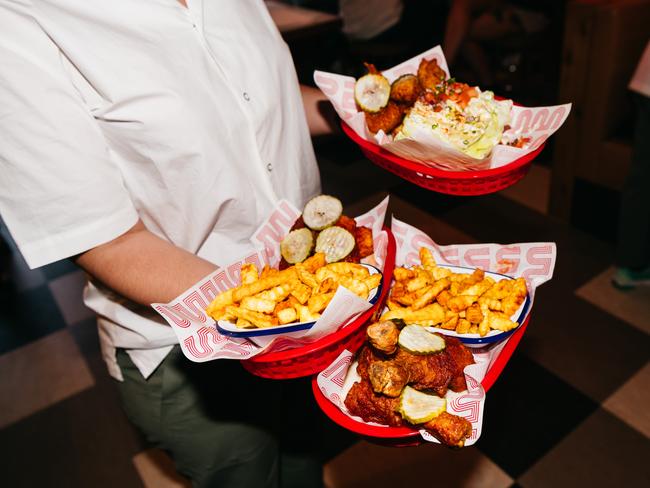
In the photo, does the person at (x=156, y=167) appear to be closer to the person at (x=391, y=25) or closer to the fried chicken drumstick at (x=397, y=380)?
the fried chicken drumstick at (x=397, y=380)

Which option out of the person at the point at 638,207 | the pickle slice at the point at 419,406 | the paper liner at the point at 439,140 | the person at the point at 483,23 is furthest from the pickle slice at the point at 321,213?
the person at the point at 483,23

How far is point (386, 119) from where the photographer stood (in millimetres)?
1560

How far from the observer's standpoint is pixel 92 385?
286cm

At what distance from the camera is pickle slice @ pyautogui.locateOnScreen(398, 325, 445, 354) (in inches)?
37.2

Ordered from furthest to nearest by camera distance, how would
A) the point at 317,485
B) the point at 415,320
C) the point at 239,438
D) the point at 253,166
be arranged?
the point at 317,485 → the point at 239,438 → the point at 253,166 → the point at 415,320

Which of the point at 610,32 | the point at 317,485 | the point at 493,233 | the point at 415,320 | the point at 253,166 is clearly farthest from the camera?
the point at 493,233

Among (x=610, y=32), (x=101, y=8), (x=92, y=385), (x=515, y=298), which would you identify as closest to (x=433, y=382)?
(x=515, y=298)

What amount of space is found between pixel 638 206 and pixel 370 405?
236 cm

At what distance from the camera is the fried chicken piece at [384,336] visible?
93cm

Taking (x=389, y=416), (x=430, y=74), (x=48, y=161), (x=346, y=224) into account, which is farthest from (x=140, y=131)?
(x=430, y=74)

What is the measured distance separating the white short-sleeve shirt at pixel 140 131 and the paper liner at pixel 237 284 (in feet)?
0.22

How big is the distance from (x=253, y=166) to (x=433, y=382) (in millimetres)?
645

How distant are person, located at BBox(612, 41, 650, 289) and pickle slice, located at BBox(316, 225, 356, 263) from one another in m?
1.95

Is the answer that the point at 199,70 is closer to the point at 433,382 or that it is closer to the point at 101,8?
the point at 101,8
